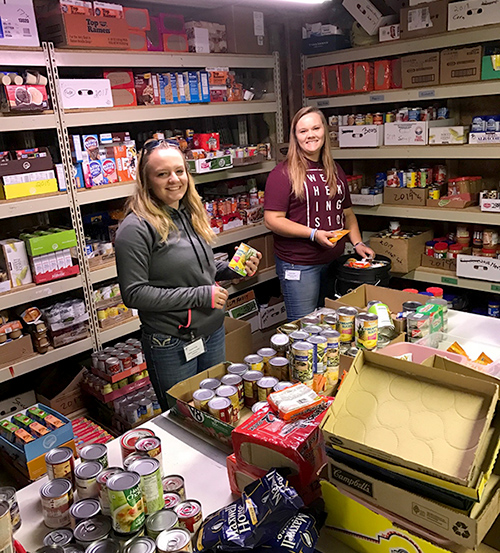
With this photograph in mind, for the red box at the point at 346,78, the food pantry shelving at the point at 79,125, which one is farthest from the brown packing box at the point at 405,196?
the food pantry shelving at the point at 79,125

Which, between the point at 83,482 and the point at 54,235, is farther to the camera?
the point at 54,235

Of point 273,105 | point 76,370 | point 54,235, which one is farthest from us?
point 273,105

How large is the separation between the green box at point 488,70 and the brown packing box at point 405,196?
846 mm

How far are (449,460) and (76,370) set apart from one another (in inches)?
119

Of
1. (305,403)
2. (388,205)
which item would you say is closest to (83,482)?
(305,403)

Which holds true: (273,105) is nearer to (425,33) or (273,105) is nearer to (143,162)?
(425,33)

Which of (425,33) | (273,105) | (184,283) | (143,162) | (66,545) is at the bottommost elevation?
(66,545)

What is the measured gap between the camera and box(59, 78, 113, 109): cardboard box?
122 inches

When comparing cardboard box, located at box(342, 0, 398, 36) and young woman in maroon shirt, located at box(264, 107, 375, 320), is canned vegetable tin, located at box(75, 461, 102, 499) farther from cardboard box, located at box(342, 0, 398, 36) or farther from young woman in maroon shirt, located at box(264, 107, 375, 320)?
cardboard box, located at box(342, 0, 398, 36)

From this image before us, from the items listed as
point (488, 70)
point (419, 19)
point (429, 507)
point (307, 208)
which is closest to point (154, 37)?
point (307, 208)

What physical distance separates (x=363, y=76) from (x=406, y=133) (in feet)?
1.95

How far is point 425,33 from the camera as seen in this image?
3.66 metres

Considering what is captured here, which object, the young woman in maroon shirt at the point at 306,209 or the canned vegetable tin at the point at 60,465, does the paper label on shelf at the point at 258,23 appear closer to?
the young woman in maroon shirt at the point at 306,209

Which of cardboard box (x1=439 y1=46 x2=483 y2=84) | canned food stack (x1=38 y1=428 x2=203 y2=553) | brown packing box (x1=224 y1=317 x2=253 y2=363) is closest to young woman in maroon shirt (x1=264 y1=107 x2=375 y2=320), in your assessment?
brown packing box (x1=224 y1=317 x2=253 y2=363)
